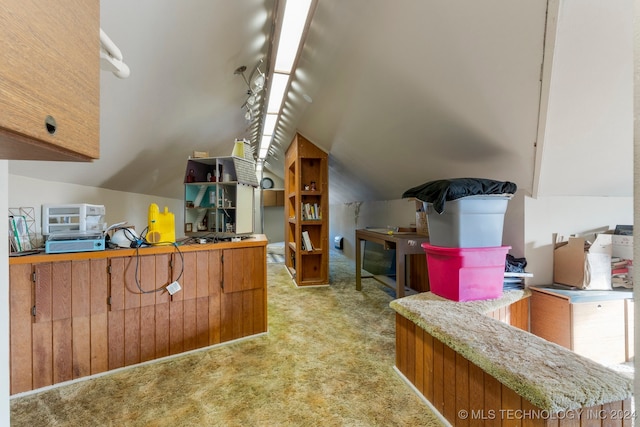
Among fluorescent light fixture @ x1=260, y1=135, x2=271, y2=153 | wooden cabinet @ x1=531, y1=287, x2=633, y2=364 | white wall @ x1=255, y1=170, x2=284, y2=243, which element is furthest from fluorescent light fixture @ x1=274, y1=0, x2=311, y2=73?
white wall @ x1=255, y1=170, x2=284, y2=243

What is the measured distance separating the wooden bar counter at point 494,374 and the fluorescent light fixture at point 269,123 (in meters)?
3.27

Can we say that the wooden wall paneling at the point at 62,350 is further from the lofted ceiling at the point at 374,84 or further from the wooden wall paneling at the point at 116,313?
the lofted ceiling at the point at 374,84

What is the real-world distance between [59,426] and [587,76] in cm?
295

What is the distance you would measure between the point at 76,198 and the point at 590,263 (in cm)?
393

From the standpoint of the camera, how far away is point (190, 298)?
1.93 m

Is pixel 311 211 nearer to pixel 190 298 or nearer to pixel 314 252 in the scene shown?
pixel 314 252

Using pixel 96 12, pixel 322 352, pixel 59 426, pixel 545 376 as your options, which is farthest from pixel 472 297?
pixel 59 426

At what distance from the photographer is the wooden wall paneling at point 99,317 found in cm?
164

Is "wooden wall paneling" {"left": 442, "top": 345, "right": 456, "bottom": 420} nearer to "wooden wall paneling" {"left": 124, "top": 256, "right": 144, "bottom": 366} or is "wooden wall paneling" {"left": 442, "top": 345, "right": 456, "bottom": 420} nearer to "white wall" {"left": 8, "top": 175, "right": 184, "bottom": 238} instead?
"wooden wall paneling" {"left": 124, "top": 256, "right": 144, "bottom": 366}

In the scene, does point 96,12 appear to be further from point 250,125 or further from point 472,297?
point 250,125

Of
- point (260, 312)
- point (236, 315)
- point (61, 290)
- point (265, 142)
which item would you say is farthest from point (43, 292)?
point (265, 142)

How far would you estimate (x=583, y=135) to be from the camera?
4.73ft

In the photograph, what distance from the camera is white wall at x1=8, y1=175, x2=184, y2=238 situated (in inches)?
67.2

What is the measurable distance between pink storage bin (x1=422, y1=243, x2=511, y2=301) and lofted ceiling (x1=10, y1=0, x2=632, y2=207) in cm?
66
